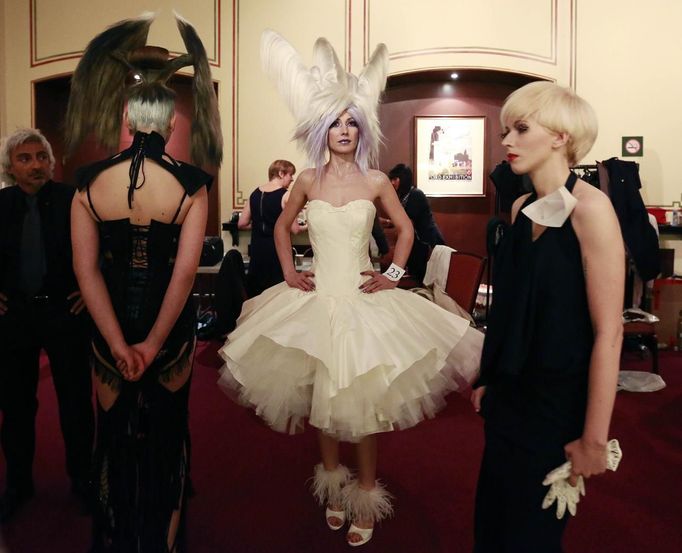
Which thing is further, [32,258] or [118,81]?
[32,258]

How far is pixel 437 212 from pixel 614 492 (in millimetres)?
4164

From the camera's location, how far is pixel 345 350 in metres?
1.92

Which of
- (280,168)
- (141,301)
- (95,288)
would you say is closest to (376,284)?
(141,301)

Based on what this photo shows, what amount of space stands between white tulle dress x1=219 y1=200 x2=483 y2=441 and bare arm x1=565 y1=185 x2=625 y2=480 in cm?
81

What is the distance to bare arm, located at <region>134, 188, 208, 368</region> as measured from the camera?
1547 millimetres

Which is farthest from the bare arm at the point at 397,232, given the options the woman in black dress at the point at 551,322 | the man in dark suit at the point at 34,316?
the man in dark suit at the point at 34,316

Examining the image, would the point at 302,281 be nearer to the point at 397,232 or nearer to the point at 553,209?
the point at 397,232

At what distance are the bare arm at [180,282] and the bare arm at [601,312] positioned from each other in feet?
3.29

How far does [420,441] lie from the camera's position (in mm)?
2994

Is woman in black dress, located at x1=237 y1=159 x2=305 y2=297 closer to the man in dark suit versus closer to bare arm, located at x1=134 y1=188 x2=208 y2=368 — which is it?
the man in dark suit

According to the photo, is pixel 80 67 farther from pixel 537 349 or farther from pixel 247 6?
pixel 247 6

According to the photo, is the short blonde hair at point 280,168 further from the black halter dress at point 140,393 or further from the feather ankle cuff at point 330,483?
the black halter dress at point 140,393

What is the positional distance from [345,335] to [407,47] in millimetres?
4643

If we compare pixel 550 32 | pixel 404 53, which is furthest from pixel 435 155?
pixel 550 32
